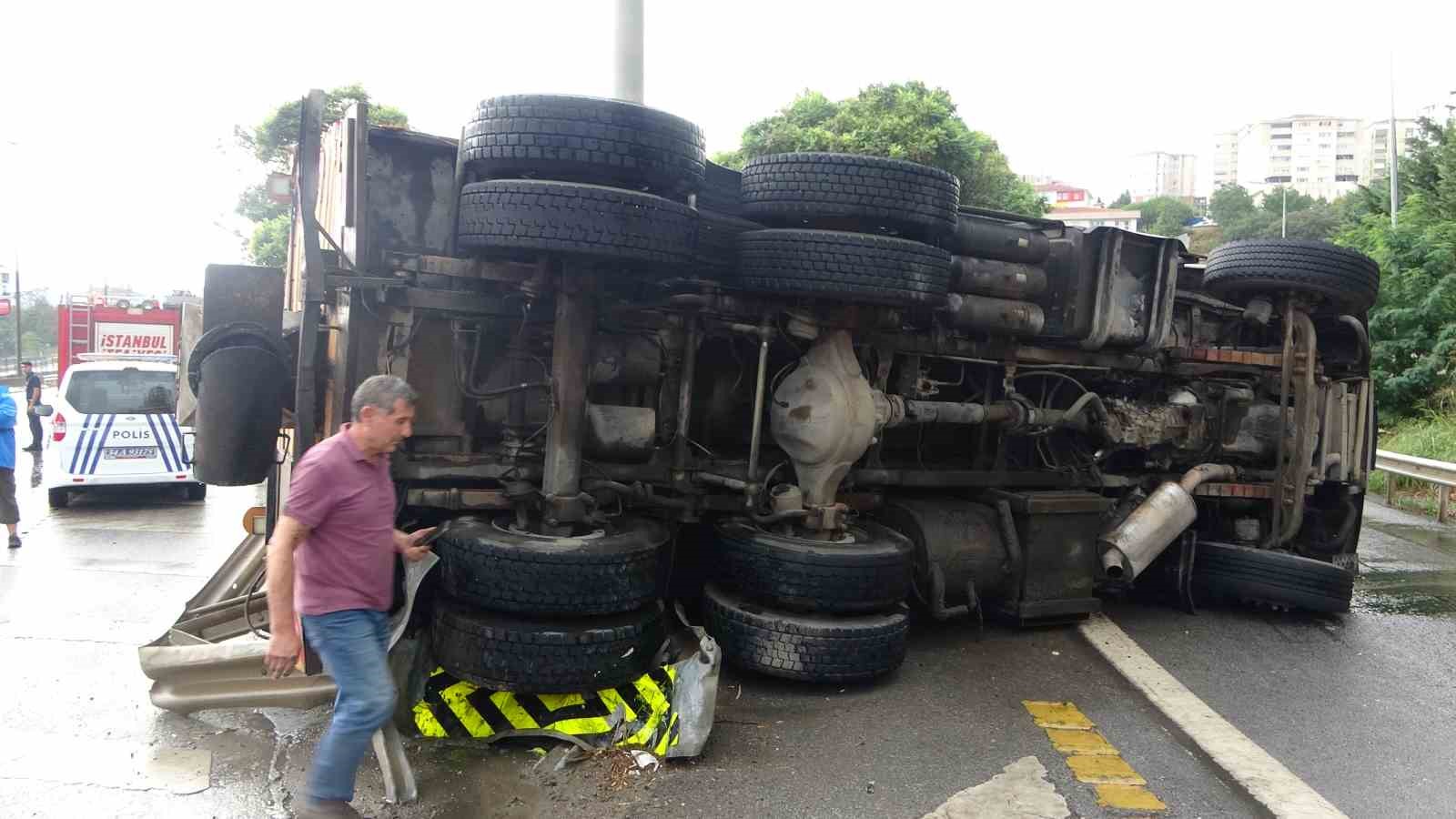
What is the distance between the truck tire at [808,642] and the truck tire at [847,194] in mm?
1919

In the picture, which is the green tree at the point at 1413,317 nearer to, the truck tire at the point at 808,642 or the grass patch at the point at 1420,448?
the grass patch at the point at 1420,448

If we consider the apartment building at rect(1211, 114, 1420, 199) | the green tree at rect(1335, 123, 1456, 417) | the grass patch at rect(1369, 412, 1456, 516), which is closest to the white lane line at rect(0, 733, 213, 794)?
the grass patch at rect(1369, 412, 1456, 516)

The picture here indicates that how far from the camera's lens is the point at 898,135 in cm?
2359

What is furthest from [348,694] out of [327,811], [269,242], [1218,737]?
[269,242]

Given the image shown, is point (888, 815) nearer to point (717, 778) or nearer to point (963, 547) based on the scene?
point (717, 778)

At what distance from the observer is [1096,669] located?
516 cm

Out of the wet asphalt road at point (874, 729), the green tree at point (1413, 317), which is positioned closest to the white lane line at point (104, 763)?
the wet asphalt road at point (874, 729)

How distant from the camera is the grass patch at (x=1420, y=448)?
12.3 metres

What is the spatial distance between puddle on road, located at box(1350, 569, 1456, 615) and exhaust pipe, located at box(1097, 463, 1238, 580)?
1633 mm

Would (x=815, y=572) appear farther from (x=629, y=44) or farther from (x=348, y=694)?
(x=629, y=44)

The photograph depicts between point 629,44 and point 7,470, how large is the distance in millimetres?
6420

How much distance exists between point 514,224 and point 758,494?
1970 millimetres

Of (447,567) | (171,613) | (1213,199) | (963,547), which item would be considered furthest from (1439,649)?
(1213,199)

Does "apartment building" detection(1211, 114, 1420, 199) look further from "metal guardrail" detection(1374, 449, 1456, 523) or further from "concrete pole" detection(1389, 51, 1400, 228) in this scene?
"metal guardrail" detection(1374, 449, 1456, 523)
